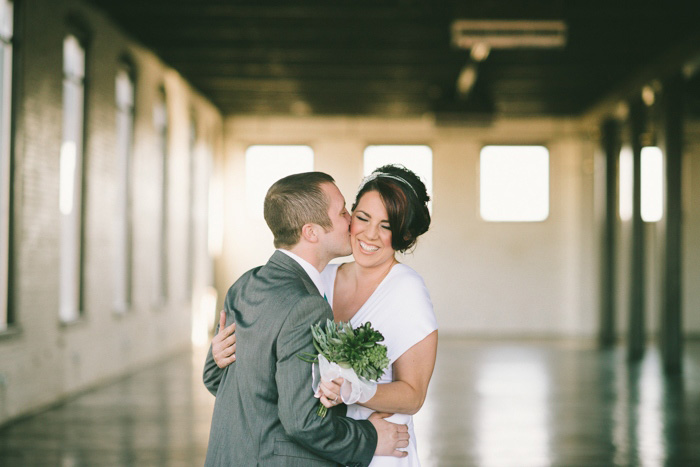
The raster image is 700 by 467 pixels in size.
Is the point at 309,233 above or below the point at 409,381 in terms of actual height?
above

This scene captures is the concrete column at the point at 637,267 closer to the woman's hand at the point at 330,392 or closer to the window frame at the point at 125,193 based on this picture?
the window frame at the point at 125,193

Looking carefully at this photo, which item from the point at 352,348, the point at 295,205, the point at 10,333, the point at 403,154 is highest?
the point at 403,154

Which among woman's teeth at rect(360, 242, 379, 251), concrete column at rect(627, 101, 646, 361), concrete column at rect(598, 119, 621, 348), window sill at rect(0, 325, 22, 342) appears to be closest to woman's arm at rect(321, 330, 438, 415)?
woman's teeth at rect(360, 242, 379, 251)

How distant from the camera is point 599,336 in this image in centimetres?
1531

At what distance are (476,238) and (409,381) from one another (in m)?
15.0

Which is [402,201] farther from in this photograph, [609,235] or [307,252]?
[609,235]

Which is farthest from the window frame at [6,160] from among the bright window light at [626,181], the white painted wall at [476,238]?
the white painted wall at [476,238]

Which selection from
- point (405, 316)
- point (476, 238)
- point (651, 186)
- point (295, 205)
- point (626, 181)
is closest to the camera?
point (295, 205)

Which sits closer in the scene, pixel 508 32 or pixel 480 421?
pixel 480 421

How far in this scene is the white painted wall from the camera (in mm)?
16906

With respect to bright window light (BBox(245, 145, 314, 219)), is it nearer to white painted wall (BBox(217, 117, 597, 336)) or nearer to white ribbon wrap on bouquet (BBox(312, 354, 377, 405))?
white painted wall (BBox(217, 117, 597, 336))

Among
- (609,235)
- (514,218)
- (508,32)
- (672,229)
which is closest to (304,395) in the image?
(508,32)

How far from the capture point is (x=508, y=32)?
8430 millimetres

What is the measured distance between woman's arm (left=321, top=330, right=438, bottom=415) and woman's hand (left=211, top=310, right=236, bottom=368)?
0.41 metres
